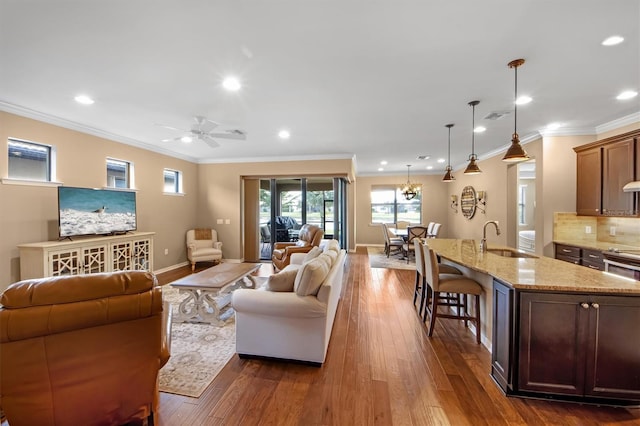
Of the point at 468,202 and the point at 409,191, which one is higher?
the point at 409,191

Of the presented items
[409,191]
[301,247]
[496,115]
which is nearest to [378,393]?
[301,247]

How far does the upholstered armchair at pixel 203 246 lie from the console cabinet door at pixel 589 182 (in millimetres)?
6985

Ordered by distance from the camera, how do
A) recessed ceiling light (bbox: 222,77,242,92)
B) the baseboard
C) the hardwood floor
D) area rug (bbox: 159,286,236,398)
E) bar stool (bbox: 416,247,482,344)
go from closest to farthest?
the hardwood floor
area rug (bbox: 159,286,236,398)
recessed ceiling light (bbox: 222,77,242,92)
bar stool (bbox: 416,247,482,344)
the baseboard

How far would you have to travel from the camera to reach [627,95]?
118 inches

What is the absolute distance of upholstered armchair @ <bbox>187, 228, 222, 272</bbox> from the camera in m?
6.00

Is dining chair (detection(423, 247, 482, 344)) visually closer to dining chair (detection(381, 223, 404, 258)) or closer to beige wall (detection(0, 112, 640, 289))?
beige wall (detection(0, 112, 640, 289))

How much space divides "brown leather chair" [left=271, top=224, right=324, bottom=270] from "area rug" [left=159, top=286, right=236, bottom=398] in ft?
6.39

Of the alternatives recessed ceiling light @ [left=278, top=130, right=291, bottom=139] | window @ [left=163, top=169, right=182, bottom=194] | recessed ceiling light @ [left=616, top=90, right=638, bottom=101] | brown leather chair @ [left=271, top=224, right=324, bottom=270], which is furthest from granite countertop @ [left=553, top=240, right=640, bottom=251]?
window @ [left=163, top=169, right=182, bottom=194]

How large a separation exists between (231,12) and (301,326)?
8.17 ft

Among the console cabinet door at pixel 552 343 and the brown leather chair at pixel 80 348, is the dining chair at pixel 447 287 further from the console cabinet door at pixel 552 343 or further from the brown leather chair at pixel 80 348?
the brown leather chair at pixel 80 348

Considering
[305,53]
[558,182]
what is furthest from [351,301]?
[558,182]

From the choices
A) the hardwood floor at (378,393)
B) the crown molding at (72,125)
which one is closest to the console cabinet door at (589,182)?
the hardwood floor at (378,393)

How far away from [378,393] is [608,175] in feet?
14.4

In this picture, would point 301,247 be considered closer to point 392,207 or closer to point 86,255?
point 86,255
